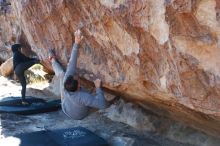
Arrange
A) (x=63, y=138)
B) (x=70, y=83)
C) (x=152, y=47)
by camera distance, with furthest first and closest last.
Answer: (x=63, y=138), (x=70, y=83), (x=152, y=47)

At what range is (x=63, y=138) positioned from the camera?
5.83 metres

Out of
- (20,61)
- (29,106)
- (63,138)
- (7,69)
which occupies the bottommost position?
(63,138)

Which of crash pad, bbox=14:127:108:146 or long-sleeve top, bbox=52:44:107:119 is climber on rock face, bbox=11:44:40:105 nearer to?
crash pad, bbox=14:127:108:146

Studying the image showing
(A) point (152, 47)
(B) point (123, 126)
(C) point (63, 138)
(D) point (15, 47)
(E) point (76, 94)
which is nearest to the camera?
(A) point (152, 47)

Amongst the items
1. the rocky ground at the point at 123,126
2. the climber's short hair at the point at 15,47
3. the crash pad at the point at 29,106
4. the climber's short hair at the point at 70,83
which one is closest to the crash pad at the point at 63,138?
the rocky ground at the point at 123,126

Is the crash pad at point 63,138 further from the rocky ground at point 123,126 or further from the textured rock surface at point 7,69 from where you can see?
the textured rock surface at point 7,69

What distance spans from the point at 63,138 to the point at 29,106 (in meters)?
2.07

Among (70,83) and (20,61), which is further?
(20,61)

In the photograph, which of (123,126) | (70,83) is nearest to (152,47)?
(70,83)

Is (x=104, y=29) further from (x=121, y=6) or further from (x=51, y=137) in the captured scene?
(x=51, y=137)

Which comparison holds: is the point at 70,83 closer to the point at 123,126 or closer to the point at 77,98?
the point at 77,98

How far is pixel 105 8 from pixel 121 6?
0.32m

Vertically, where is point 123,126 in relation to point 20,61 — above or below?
below

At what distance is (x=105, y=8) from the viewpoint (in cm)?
474
